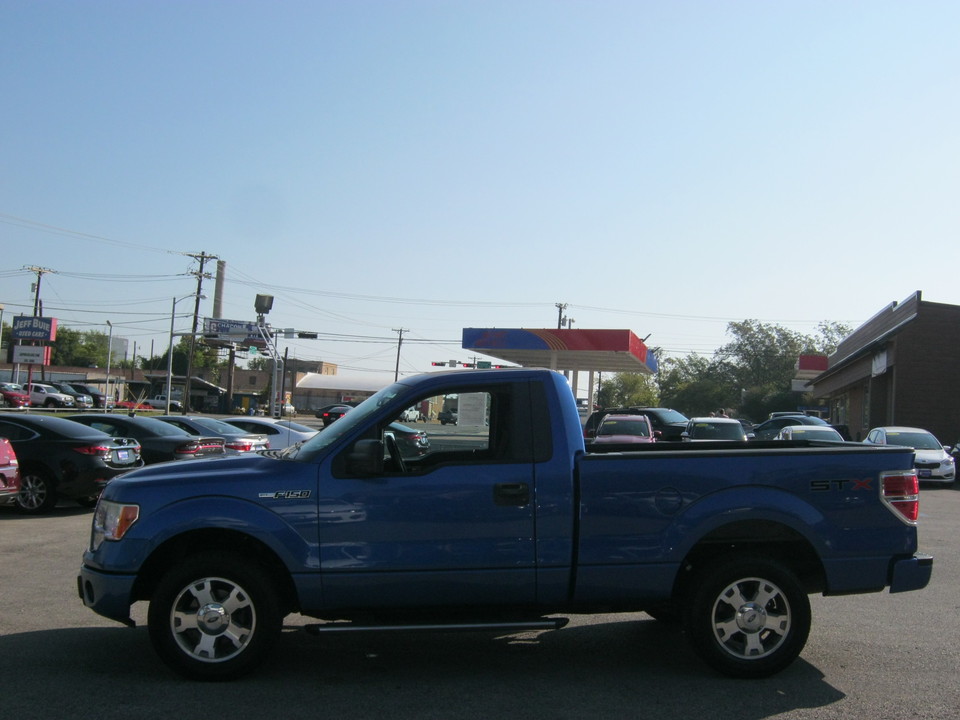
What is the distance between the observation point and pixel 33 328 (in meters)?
64.5

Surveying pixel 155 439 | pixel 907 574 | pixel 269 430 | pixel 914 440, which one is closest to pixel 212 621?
pixel 907 574

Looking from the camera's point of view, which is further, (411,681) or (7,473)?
(7,473)

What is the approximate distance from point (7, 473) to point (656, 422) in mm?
21636

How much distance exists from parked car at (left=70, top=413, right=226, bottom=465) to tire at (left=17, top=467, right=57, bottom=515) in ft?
9.43

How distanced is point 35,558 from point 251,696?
5.78 m

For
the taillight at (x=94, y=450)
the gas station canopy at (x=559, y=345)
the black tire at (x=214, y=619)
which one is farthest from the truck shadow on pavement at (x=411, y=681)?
the gas station canopy at (x=559, y=345)

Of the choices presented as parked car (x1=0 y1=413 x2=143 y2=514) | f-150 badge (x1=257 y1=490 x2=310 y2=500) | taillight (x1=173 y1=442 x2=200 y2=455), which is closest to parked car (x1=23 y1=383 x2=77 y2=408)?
taillight (x1=173 y1=442 x2=200 y2=455)

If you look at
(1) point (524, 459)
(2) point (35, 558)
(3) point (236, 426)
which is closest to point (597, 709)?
(1) point (524, 459)

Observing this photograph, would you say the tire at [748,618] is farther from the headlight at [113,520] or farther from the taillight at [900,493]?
the headlight at [113,520]

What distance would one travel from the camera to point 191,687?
5.36 metres

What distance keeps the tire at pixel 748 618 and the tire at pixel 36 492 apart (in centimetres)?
1111

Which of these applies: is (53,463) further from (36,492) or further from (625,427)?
(625,427)

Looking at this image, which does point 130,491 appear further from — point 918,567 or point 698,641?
point 918,567

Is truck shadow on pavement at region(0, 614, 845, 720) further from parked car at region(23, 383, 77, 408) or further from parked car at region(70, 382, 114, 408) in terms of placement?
parked car at region(70, 382, 114, 408)
